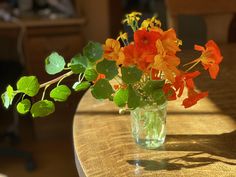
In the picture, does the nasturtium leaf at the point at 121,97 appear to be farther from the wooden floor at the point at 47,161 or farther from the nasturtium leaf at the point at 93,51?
the wooden floor at the point at 47,161

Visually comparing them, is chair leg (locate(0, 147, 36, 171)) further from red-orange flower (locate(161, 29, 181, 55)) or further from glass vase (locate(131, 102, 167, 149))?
red-orange flower (locate(161, 29, 181, 55))

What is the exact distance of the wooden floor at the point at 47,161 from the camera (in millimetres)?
2264

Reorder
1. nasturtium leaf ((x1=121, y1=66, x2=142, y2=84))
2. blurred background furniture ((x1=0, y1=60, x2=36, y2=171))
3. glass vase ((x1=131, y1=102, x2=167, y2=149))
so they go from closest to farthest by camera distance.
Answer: nasturtium leaf ((x1=121, y1=66, x2=142, y2=84)) < glass vase ((x1=131, y1=102, x2=167, y2=149)) < blurred background furniture ((x1=0, y1=60, x2=36, y2=171))

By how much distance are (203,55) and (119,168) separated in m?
0.30

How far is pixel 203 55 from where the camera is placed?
0.90m

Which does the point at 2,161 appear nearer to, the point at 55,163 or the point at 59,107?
the point at 55,163

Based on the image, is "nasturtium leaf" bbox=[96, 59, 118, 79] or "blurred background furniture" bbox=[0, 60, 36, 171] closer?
"nasturtium leaf" bbox=[96, 59, 118, 79]

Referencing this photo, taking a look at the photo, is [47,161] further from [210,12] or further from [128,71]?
[128,71]

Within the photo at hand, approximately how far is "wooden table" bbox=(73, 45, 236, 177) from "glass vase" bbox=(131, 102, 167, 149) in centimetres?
2

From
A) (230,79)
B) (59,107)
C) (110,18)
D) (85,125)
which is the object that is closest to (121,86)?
(85,125)

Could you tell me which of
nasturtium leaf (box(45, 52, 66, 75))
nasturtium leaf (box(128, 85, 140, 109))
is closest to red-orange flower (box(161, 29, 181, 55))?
nasturtium leaf (box(128, 85, 140, 109))

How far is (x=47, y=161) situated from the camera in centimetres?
238

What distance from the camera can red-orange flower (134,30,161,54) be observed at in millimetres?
825

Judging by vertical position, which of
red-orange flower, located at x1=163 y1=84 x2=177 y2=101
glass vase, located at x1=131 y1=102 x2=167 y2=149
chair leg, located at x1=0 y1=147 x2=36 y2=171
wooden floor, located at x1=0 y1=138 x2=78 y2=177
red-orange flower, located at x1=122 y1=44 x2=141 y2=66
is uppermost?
red-orange flower, located at x1=122 y1=44 x2=141 y2=66
